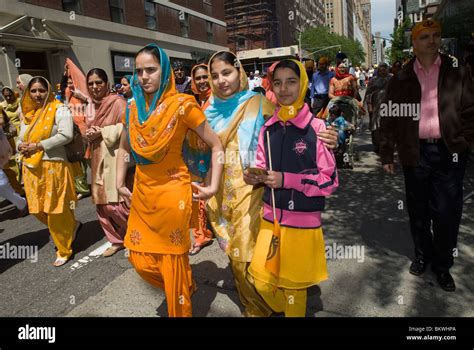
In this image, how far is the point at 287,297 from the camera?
8.05 ft

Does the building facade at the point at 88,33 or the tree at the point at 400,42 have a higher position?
the tree at the point at 400,42

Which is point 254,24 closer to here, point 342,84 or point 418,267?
point 342,84

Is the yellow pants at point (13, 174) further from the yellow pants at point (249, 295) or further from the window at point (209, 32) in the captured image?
the window at point (209, 32)

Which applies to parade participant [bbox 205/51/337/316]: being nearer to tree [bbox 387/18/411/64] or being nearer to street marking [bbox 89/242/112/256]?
street marking [bbox 89/242/112/256]

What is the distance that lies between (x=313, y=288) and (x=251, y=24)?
6553 centimetres

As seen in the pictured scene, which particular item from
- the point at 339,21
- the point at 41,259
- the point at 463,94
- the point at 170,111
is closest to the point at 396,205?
the point at 463,94

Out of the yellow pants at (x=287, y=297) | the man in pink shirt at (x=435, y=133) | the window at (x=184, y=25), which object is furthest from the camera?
the window at (x=184, y=25)

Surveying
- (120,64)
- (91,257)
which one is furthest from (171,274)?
(120,64)

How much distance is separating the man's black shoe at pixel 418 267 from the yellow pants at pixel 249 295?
1593 millimetres

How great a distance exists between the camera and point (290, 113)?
2.37 meters

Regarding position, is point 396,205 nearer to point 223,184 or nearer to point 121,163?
point 223,184

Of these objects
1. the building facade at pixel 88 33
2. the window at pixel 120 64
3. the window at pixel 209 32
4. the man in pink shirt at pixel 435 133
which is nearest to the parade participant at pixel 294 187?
the man in pink shirt at pixel 435 133

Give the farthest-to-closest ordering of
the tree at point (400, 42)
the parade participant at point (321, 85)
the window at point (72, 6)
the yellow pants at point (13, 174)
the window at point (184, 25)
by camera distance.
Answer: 1. the tree at point (400, 42)
2. the window at point (184, 25)
3. the window at point (72, 6)
4. the parade participant at point (321, 85)
5. the yellow pants at point (13, 174)

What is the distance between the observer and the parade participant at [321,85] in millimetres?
8781
